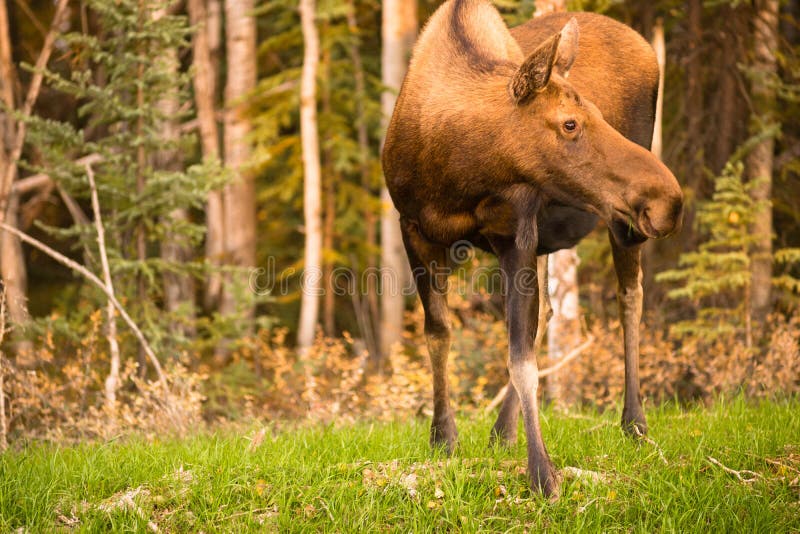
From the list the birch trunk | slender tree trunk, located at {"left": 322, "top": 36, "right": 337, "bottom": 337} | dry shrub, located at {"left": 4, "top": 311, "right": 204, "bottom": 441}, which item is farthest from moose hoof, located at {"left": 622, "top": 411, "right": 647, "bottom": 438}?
slender tree trunk, located at {"left": 322, "top": 36, "right": 337, "bottom": 337}

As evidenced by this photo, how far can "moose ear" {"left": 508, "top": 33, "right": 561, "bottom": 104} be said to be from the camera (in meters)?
4.41

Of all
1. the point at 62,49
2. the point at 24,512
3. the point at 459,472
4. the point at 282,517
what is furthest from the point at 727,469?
the point at 62,49

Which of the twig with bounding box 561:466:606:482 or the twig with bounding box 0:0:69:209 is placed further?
the twig with bounding box 0:0:69:209

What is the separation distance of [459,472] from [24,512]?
2.29 metres

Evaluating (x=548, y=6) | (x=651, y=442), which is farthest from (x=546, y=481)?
(x=548, y=6)

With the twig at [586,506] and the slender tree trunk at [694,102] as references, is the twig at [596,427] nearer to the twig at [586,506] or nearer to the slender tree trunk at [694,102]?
the twig at [586,506]

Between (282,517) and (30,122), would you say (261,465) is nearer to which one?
(282,517)

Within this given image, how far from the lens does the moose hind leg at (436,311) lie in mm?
5312

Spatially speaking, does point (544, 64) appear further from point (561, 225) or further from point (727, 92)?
point (727, 92)

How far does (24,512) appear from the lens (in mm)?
4562

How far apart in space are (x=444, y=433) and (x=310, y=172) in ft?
35.0

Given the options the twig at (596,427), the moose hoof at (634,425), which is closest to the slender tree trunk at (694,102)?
the twig at (596,427)

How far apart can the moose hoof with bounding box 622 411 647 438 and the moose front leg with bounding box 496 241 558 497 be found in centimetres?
128

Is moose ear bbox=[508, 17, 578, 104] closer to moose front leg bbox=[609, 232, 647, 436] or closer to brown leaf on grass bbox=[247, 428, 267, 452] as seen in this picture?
moose front leg bbox=[609, 232, 647, 436]
